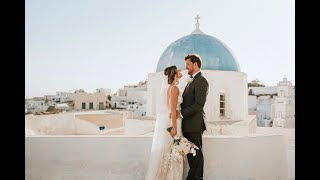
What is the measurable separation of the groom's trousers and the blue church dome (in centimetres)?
851

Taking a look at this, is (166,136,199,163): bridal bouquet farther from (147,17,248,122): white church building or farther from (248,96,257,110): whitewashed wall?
(248,96,257,110): whitewashed wall

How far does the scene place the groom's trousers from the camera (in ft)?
13.6

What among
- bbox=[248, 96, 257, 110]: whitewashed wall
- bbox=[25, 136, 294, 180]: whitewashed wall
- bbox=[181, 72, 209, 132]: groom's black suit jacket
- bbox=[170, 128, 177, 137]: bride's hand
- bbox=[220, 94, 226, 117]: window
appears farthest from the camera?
bbox=[248, 96, 257, 110]: whitewashed wall

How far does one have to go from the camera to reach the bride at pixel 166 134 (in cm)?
418

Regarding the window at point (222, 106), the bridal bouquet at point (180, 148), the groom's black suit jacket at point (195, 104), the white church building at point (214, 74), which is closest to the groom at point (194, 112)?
the groom's black suit jacket at point (195, 104)

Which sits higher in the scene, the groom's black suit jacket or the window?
the groom's black suit jacket

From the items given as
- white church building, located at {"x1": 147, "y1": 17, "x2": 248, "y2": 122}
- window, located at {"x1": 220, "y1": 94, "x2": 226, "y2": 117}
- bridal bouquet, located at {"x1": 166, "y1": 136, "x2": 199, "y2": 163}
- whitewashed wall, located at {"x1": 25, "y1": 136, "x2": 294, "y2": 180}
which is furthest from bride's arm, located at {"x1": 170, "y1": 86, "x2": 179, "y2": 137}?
window, located at {"x1": 220, "y1": 94, "x2": 226, "y2": 117}

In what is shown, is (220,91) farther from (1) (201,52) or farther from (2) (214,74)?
(1) (201,52)

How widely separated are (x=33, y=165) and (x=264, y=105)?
26961 mm

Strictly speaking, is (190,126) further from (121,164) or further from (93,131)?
(93,131)

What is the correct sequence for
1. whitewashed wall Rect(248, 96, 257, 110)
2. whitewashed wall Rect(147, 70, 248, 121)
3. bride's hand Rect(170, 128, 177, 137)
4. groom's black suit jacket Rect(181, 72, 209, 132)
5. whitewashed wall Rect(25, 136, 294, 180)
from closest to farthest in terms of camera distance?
groom's black suit jacket Rect(181, 72, 209, 132)
bride's hand Rect(170, 128, 177, 137)
whitewashed wall Rect(25, 136, 294, 180)
whitewashed wall Rect(147, 70, 248, 121)
whitewashed wall Rect(248, 96, 257, 110)

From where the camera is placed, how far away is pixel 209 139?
4.59 meters

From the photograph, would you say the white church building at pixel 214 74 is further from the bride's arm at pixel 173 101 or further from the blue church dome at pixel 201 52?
the bride's arm at pixel 173 101

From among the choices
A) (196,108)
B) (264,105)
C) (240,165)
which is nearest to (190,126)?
(196,108)
